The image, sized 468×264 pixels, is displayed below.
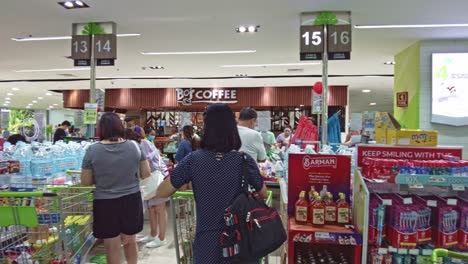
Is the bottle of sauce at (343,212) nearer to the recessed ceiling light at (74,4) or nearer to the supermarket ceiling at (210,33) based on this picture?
the supermarket ceiling at (210,33)

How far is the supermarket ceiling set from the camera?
5.08 metres

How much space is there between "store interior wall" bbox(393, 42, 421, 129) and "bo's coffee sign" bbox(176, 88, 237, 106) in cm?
679

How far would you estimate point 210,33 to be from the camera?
6.47 meters

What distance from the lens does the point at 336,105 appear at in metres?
13.0

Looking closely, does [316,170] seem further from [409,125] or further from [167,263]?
[409,125]

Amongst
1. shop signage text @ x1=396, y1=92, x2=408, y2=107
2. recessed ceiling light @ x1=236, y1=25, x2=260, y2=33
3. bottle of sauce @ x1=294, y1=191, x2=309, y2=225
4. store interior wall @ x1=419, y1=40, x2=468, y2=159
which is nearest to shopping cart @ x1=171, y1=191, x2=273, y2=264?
bottle of sauce @ x1=294, y1=191, x2=309, y2=225

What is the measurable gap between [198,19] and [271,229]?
175 inches

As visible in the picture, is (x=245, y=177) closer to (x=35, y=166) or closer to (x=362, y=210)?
(x=362, y=210)

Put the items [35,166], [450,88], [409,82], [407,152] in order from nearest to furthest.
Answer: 1. [407,152]
2. [35,166]
3. [450,88]
4. [409,82]

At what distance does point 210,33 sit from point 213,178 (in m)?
4.93

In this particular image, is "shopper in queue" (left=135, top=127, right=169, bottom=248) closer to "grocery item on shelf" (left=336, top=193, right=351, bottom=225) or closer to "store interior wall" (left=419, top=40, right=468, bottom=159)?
"grocery item on shelf" (left=336, top=193, right=351, bottom=225)

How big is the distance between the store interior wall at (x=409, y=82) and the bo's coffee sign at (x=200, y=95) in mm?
6791

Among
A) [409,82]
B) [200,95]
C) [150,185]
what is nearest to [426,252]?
[150,185]

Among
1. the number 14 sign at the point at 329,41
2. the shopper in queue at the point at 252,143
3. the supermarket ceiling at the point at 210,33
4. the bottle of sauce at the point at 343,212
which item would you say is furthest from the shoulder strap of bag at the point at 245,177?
the number 14 sign at the point at 329,41
